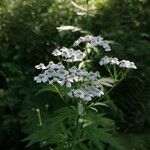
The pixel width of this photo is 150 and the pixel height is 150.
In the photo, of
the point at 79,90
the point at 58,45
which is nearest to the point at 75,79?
the point at 79,90

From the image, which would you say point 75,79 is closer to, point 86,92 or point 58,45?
point 86,92

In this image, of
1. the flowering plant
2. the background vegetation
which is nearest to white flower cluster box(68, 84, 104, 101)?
the flowering plant

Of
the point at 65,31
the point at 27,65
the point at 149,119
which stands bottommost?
the point at 149,119

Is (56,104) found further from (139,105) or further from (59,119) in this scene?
(59,119)

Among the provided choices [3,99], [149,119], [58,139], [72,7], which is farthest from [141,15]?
[58,139]

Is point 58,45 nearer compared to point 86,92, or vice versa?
point 86,92

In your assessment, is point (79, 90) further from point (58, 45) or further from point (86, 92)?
point (58, 45)

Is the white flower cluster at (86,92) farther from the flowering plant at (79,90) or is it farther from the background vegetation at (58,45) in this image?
the background vegetation at (58,45)

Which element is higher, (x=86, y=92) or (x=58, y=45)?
(x=86, y=92)
